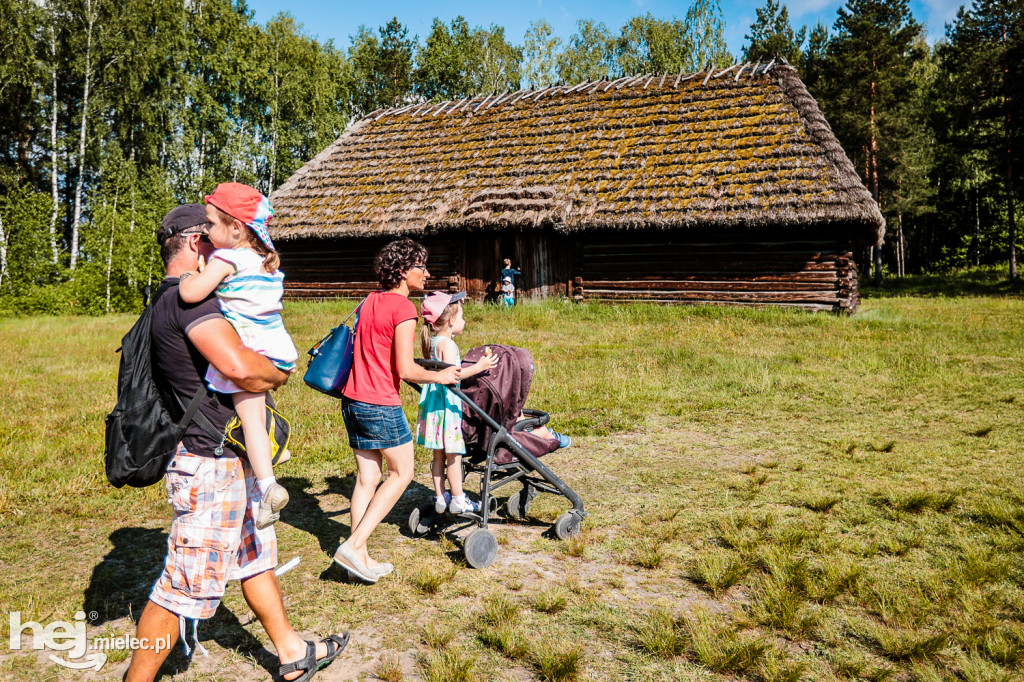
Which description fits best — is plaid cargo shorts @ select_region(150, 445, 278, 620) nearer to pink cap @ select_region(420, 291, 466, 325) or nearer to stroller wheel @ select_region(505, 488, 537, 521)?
pink cap @ select_region(420, 291, 466, 325)

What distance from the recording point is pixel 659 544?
4105 millimetres

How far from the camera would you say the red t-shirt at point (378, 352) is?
3502 millimetres

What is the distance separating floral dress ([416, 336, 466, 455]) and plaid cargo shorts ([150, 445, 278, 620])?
1.77 metres

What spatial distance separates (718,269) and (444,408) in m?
11.8

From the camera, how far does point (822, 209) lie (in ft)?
42.7

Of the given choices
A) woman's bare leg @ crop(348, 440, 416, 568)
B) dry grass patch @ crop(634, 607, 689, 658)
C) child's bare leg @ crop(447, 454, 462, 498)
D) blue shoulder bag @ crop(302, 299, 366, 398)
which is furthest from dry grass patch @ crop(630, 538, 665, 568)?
blue shoulder bag @ crop(302, 299, 366, 398)

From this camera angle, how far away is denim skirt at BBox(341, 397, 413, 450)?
349cm

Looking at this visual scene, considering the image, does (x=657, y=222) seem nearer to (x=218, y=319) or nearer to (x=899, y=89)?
(x=218, y=319)

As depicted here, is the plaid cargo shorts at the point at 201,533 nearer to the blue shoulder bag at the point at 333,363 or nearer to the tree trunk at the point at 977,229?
the blue shoulder bag at the point at 333,363

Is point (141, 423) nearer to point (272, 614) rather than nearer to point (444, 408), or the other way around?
point (272, 614)

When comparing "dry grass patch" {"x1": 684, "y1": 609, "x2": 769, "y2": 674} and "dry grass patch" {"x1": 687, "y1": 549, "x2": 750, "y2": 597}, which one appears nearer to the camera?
"dry grass patch" {"x1": 684, "y1": 609, "x2": 769, "y2": 674}

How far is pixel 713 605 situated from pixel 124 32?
2887 centimetres

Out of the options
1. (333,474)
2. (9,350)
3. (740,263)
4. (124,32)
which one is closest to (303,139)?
(124,32)

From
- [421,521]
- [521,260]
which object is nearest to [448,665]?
[421,521]
